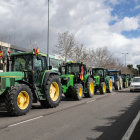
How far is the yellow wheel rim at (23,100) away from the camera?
25.8 ft

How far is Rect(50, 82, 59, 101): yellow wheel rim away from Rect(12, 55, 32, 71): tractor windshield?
5.72 feet

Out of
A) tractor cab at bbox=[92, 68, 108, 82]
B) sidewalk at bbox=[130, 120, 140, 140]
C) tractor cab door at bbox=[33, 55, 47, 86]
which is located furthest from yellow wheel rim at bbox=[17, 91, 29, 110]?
tractor cab at bbox=[92, 68, 108, 82]

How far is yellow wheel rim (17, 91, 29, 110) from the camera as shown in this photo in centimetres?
786

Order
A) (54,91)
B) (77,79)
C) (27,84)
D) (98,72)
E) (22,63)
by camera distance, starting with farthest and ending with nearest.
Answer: (98,72) → (77,79) → (54,91) → (22,63) → (27,84)

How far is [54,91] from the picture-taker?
10.4m

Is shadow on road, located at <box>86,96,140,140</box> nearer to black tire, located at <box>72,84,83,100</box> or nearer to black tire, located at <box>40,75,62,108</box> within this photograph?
black tire, located at <box>40,75,62,108</box>

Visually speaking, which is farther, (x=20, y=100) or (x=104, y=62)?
(x=104, y=62)

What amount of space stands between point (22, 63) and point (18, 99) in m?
2.08

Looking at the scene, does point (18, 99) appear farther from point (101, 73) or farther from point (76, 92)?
point (101, 73)

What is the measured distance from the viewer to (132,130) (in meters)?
5.09

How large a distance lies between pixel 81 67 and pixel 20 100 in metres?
7.44

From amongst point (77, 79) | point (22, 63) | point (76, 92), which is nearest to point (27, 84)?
point (22, 63)

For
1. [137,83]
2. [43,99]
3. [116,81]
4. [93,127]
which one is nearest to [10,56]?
[43,99]

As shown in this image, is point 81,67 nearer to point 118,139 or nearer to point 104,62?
point 118,139
